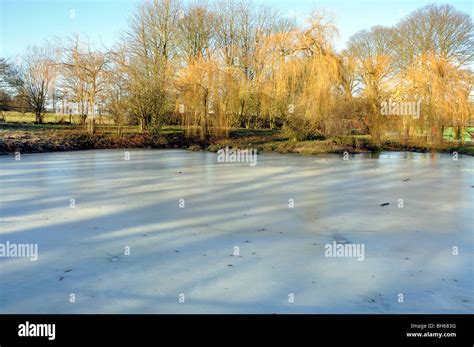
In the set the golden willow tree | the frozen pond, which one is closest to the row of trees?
the golden willow tree

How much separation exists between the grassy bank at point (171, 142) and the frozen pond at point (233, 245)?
5.92 m

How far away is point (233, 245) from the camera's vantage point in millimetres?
3354

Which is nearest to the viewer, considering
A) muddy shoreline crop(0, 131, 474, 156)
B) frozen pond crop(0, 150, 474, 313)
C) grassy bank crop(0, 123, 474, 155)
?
frozen pond crop(0, 150, 474, 313)

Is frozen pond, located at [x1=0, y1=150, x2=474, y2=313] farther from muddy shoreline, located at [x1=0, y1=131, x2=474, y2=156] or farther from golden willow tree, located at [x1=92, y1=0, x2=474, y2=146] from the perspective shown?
golden willow tree, located at [x1=92, y1=0, x2=474, y2=146]

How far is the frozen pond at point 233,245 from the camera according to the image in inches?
93.6

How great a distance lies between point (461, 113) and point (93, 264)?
45.2 ft

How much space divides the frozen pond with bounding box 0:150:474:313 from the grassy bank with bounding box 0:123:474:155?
5.92 metres

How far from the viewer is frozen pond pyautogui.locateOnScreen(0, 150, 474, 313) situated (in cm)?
238

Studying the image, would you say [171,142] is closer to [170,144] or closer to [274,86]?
[170,144]

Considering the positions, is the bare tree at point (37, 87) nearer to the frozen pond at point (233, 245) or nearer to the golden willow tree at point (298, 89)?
the golden willow tree at point (298, 89)

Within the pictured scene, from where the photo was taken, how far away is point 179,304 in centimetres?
Result: 230
